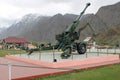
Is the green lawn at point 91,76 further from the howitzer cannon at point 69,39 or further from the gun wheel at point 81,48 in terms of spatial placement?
the gun wheel at point 81,48

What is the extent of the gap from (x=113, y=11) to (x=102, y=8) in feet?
31.6

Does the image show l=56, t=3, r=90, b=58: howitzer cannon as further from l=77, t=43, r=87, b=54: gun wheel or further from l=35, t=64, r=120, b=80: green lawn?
l=35, t=64, r=120, b=80: green lawn

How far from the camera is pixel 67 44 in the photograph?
22.3 metres

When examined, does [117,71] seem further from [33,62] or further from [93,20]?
[93,20]

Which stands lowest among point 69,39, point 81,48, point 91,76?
point 91,76

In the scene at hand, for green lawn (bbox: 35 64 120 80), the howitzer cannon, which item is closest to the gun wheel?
the howitzer cannon

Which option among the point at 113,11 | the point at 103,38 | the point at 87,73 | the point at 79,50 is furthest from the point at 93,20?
the point at 87,73

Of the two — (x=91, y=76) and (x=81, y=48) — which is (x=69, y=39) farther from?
(x=91, y=76)

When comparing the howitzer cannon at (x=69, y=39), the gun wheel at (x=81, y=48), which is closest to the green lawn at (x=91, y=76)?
the howitzer cannon at (x=69, y=39)

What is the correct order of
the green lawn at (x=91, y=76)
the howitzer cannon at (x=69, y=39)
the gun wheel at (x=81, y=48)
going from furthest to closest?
the gun wheel at (x=81, y=48)
the howitzer cannon at (x=69, y=39)
the green lawn at (x=91, y=76)

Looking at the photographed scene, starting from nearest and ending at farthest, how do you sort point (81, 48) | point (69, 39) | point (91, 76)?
point (91, 76) < point (69, 39) < point (81, 48)

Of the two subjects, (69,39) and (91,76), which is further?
(69,39)

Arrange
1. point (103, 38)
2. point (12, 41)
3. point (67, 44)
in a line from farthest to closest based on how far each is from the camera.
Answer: point (103, 38) → point (12, 41) → point (67, 44)

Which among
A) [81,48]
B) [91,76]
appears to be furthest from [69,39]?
[91,76]
